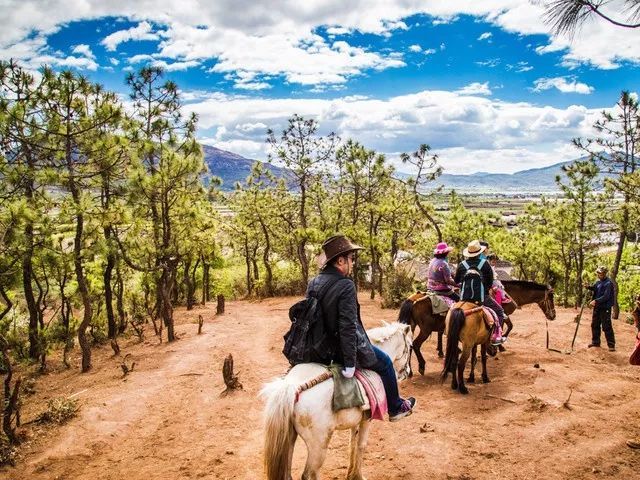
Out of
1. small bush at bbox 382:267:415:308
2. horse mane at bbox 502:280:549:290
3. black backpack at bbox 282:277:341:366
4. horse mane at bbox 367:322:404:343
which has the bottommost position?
small bush at bbox 382:267:415:308

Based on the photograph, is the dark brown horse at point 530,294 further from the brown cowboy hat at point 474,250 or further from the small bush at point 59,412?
the small bush at point 59,412

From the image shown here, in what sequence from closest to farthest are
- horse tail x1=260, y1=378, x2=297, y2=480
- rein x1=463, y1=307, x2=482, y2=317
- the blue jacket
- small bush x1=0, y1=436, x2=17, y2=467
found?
horse tail x1=260, y1=378, x2=297, y2=480, small bush x1=0, y1=436, x2=17, y2=467, rein x1=463, y1=307, x2=482, y2=317, the blue jacket

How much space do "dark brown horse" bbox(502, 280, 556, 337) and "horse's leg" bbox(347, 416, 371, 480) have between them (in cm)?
752

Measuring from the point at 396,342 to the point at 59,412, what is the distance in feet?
21.6

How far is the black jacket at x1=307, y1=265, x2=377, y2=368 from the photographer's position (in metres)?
4.38

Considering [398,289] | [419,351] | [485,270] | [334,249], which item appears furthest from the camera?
[398,289]

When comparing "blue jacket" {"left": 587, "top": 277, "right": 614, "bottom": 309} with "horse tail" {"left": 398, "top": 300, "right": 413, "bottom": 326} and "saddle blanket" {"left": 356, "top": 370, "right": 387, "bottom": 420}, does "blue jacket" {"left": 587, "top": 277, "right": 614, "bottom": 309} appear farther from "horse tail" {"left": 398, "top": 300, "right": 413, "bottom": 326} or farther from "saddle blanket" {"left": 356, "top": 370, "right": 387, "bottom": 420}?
"saddle blanket" {"left": 356, "top": 370, "right": 387, "bottom": 420}

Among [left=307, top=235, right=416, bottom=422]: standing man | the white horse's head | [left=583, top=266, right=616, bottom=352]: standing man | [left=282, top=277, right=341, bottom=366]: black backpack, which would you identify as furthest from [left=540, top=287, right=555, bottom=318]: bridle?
[left=282, top=277, right=341, bottom=366]: black backpack

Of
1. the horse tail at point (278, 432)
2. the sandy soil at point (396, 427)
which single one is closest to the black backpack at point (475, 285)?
the sandy soil at point (396, 427)

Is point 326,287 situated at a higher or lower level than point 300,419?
higher

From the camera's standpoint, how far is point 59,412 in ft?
26.4

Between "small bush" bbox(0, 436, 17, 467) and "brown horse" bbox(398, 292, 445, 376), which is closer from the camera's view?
"small bush" bbox(0, 436, 17, 467)

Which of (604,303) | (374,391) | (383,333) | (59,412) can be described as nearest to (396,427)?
(383,333)

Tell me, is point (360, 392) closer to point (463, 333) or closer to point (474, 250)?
point (463, 333)
